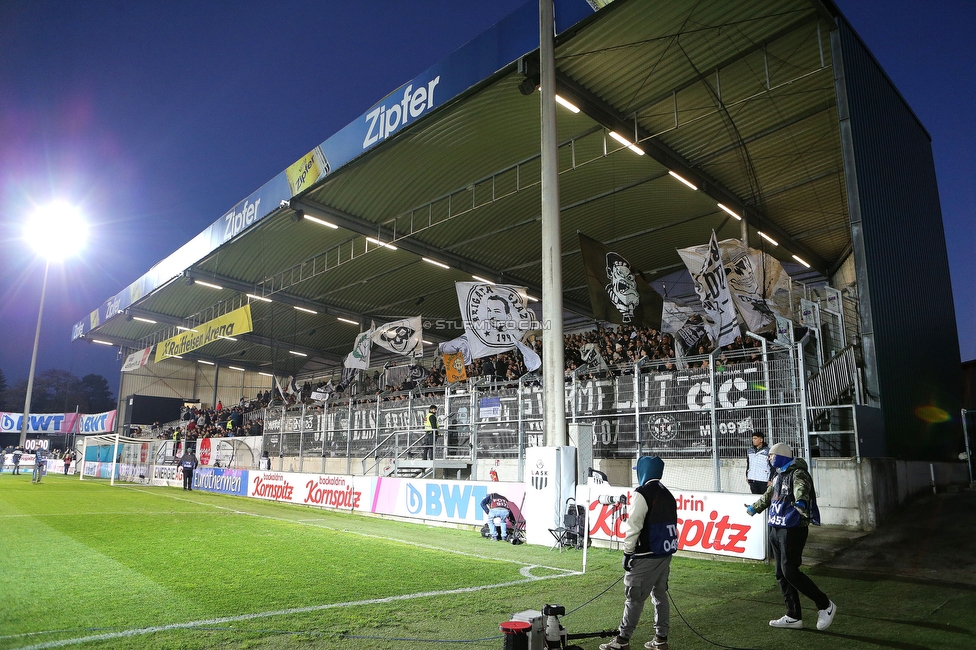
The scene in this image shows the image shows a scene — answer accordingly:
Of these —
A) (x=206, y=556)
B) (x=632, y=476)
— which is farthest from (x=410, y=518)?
(x=206, y=556)

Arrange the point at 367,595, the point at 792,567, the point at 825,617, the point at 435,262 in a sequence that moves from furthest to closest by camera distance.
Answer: the point at 435,262, the point at 367,595, the point at 792,567, the point at 825,617

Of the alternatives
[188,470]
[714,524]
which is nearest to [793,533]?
[714,524]

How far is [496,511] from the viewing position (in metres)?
12.2

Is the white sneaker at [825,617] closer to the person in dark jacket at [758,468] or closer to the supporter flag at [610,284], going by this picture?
the person in dark jacket at [758,468]

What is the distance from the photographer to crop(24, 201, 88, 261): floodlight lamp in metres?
38.0

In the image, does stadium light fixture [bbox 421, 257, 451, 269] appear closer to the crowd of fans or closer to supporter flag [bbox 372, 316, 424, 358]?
supporter flag [bbox 372, 316, 424, 358]

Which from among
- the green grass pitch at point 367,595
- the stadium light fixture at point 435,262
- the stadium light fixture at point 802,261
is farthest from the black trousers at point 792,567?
the stadium light fixture at point 802,261

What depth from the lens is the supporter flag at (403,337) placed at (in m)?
25.6

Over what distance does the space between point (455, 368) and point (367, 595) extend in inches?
661

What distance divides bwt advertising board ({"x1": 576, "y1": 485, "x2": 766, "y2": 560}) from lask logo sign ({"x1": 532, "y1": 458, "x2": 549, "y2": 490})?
3.42 feet

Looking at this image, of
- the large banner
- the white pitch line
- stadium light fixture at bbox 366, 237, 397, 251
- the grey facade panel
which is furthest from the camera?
stadium light fixture at bbox 366, 237, 397, 251

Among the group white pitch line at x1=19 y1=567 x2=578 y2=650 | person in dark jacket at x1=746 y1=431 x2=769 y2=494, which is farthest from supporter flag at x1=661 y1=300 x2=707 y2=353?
white pitch line at x1=19 y1=567 x2=578 y2=650

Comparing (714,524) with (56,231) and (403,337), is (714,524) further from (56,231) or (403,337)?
(56,231)

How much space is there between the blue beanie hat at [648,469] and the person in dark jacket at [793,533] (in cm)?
146
